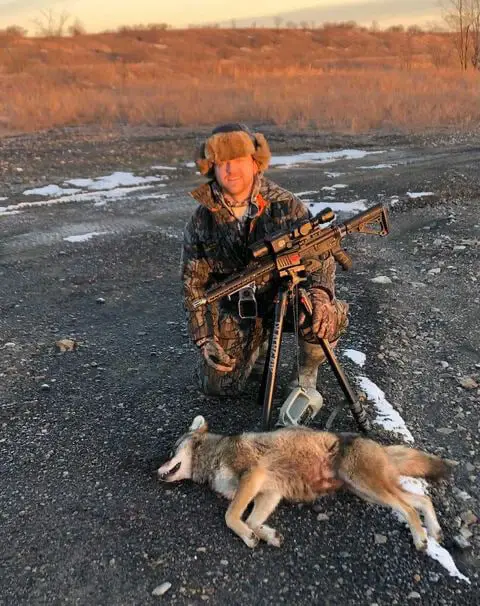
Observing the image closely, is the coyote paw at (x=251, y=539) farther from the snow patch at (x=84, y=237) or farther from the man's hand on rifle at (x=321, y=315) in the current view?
the snow patch at (x=84, y=237)

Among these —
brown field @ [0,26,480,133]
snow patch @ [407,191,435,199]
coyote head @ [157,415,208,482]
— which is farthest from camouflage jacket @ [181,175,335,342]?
brown field @ [0,26,480,133]

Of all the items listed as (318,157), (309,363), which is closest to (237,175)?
(309,363)

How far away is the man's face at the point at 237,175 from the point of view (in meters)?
3.94

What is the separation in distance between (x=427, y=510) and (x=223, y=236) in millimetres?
2253

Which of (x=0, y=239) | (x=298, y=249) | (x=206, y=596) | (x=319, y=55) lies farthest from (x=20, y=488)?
(x=319, y=55)

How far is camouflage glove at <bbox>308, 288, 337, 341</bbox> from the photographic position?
12.3 feet

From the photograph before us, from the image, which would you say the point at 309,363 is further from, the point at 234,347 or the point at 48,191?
the point at 48,191

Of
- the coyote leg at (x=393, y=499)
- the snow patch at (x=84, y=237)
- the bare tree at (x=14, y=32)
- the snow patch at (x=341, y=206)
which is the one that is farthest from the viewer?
the bare tree at (x=14, y=32)

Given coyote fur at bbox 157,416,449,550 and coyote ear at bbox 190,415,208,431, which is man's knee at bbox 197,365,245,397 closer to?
coyote ear at bbox 190,415,208,431

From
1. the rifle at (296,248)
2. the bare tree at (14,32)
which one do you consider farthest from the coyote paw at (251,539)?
the bare tree at (14,32)

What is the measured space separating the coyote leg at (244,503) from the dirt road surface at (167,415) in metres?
0.06

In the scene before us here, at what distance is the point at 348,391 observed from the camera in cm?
384

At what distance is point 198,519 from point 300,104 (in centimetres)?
1925

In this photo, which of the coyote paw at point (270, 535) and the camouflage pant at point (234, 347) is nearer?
the coyote paw at point (270, 535)
